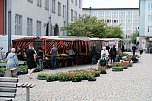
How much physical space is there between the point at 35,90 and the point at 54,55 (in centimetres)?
1444

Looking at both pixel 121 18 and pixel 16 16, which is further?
pixel 121 18

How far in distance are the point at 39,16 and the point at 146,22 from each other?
2586 inches

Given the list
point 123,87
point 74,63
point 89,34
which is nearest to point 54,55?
point 74,63

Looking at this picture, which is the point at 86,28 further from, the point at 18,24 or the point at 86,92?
the point at 86,92

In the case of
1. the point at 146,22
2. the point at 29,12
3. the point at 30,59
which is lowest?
the point at 30,59

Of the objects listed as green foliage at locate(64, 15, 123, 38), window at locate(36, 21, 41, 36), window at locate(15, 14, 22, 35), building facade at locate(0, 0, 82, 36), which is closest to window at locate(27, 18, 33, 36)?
building facade at locate(0, 0, 82, 36)

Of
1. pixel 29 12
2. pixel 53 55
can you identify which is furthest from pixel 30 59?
pixel 29 12

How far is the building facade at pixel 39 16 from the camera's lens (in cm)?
3884

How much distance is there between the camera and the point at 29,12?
43.3 meters

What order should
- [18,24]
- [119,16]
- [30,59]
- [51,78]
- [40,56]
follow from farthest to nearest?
[119,16]
[18,24]
[40,56]
[30,59]
[51,78]

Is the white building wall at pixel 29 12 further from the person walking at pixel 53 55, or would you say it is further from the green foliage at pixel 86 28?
the person walking at pixel 53 55

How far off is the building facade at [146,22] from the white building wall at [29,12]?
6078 cm

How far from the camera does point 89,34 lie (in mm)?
53969

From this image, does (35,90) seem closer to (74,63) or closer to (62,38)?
(62,38)
